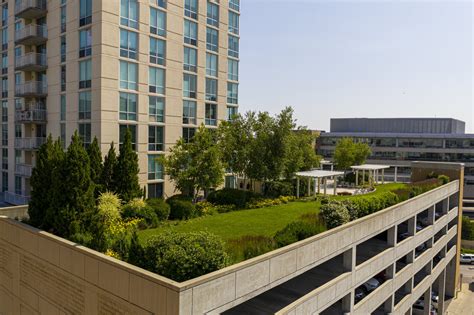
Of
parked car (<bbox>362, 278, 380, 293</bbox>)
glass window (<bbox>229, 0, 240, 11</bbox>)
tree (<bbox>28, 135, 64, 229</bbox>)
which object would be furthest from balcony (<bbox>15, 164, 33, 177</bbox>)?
parked car (<bbox>362, 278, 380, 293</bbox>)

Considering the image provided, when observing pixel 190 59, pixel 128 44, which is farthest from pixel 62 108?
pixel 190 59

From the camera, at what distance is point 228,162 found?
33.8m

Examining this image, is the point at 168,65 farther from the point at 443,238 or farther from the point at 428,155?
the point at 428,155

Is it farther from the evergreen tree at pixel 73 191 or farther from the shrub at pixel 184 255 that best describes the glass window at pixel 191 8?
the shrub at pixel 184 255

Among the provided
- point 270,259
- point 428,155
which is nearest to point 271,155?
point 270,259

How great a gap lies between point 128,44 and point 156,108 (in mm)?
6049

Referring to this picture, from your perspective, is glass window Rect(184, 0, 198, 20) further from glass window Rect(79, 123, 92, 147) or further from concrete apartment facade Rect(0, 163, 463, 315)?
concrete apartment facade Rect(0, 163, 463, 315)

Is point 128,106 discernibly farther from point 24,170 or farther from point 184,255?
point 184,255

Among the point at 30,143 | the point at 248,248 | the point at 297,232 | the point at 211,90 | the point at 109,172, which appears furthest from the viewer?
the point at 211,90

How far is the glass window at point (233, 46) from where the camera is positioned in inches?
1740

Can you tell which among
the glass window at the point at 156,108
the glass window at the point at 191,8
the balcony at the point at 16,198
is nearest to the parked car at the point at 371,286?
the glass window at the point at 156,108

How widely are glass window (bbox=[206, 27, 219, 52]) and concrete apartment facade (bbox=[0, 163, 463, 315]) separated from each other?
2576cm

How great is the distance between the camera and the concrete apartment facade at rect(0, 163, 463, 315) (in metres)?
11.2

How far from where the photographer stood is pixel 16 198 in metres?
39.0
